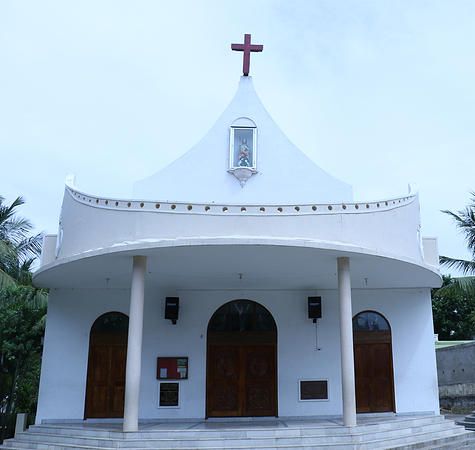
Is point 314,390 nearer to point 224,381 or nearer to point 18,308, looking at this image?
point 224,381

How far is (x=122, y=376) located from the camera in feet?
42.2

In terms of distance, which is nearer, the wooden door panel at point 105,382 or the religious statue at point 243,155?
the wooden door panel at point 105,382

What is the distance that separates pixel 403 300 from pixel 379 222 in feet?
11.8

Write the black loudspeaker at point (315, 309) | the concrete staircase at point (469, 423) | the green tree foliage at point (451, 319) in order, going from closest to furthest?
the black loudspeaker at point (315, 309) < the concrete staircase at point (469, 423) < the green tree foliage at point (451, 319)

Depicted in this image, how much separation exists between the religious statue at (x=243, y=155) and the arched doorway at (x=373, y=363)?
4.57 metres

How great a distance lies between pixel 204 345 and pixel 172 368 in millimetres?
870

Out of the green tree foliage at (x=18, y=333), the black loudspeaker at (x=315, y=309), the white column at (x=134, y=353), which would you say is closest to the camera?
the white column at (x=134, y=353)

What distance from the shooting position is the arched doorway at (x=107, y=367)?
41.4 feet

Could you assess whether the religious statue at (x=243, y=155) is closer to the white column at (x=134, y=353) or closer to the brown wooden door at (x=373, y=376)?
the white column at (x=134, y=353)

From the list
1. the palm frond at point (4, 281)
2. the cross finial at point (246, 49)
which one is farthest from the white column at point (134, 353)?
the cross finial at point (246, 49)

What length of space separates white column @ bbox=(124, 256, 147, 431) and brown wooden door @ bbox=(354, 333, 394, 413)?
221 inches

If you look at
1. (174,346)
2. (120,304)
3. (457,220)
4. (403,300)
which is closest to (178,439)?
(174,346)

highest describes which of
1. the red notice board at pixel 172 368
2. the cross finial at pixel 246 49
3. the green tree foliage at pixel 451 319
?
the cross finial at pixel 246 49

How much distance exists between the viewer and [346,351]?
995 centimetres
